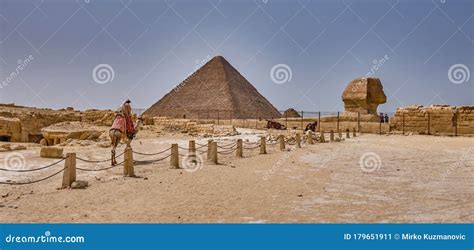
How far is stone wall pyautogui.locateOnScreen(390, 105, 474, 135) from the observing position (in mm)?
23141

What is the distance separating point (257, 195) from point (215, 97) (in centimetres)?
6223

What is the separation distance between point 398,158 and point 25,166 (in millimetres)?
10076

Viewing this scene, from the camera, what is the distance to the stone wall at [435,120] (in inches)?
911

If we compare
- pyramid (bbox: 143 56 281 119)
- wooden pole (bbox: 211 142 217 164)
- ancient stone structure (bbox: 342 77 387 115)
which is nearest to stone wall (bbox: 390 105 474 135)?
ancient stone structure (bbox: 342 77 387 115)

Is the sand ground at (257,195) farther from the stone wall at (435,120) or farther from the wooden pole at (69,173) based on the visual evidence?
the stone wall at (435,120)

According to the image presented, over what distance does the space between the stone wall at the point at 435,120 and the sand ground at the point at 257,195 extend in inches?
596

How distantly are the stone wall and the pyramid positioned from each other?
125 feet

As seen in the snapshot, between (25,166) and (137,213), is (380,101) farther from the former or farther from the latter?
(137,213)

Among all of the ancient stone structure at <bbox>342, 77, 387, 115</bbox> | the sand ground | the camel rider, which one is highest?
the ancient stone structure at <bbox>342, 77, 387, 115</bbox>

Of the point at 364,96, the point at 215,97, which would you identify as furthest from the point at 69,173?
the point at 215,97

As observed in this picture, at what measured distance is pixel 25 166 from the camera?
10008mm

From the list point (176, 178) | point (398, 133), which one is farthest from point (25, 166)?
point (398, 133)

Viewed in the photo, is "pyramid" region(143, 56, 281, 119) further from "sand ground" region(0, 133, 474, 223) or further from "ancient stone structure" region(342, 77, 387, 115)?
"sand ground" region(0, 133, 474, 223)

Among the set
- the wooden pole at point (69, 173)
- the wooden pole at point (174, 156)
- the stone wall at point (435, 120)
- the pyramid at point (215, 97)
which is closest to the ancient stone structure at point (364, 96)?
the stone wall at point (435, 120)
